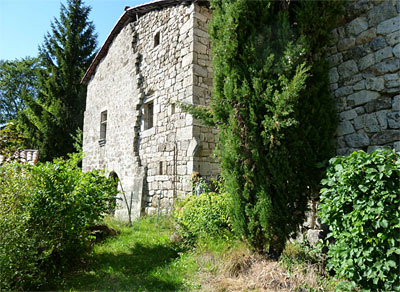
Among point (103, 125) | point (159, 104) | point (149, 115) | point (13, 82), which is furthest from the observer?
point (13, 82)

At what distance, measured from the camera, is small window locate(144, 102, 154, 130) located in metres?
8.24

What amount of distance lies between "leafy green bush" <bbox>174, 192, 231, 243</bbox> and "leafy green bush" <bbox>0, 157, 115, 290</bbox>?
1451mm

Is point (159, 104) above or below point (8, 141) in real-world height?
above

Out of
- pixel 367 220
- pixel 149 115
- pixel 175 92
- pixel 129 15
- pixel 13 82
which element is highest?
pixel 13 82

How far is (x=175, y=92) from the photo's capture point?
6984mm

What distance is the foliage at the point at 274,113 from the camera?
3.43m

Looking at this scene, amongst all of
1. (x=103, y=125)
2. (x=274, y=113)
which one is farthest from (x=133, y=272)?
(x=103, y=125)

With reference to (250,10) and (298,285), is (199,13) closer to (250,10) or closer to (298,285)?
(250,10)

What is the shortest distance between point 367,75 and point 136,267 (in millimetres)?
4187

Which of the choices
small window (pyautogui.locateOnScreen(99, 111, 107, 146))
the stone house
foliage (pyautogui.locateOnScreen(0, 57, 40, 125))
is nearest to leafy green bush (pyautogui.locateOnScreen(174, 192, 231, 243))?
the stone house

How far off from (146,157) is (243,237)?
478 centimetres

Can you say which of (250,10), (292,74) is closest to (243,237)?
(292,74)

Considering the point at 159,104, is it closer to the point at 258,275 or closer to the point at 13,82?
the point at 258,275

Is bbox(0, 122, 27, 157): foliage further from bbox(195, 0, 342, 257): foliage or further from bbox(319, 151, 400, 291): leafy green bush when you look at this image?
bbox(319, 151, 400, 291): leafy green bush
